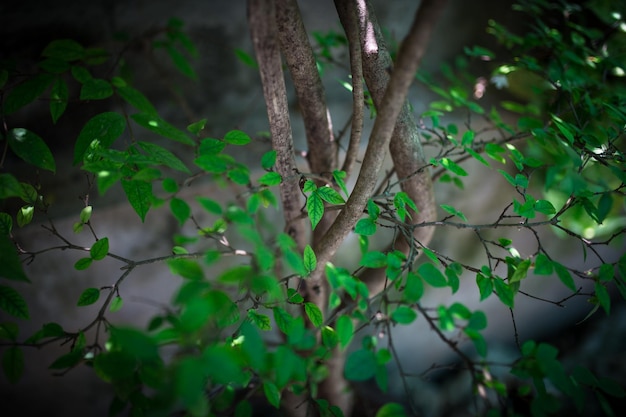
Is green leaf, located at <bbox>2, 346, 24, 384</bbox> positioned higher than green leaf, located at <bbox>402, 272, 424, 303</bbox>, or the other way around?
green leaf, located at <bbox>402, 272, 424, 303</bbox>

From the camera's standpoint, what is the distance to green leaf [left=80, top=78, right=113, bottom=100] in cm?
89

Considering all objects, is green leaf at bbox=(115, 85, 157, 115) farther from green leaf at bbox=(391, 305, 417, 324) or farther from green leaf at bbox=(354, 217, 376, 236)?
green leaf at bbox=(391, 305, 417, 324)

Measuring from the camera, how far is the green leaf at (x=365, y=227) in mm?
796

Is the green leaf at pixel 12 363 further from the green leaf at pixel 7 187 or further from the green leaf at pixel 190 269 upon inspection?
the green leaf at pixel 190 269

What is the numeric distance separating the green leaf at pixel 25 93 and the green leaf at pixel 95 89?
0.22 ft

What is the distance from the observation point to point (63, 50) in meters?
0.96

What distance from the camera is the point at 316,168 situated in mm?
1127

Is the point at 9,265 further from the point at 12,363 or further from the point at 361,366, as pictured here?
the point at 361,366

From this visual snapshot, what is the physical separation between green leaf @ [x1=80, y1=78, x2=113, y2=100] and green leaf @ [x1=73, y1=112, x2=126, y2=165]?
0.07m

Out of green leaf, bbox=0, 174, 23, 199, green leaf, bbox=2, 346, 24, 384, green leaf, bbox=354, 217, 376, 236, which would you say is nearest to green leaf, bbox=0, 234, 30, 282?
green leaf, bbox=0, 174, 23, 199

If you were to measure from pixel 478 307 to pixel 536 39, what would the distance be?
4.65 ft

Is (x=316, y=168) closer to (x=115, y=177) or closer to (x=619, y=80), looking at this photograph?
(x=115, y=177)

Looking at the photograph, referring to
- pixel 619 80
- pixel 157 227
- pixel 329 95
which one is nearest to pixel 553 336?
pixel 619 80

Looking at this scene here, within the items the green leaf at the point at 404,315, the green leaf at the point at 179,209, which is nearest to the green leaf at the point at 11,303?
the green leaf at the point at 179,209
